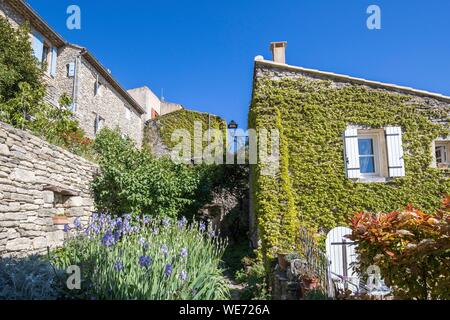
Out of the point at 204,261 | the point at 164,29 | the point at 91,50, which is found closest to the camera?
the point at 204,261

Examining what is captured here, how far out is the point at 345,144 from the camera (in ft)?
23.9

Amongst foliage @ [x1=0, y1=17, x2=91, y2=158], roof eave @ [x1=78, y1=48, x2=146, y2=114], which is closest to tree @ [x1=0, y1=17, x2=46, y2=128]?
foliage @ [x1=0, y1=17, x2=91, y2=158]

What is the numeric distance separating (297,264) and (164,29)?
5.98 meters

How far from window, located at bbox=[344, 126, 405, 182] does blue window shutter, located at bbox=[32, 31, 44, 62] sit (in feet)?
33.8

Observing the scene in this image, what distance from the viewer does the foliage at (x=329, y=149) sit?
7.06 metres

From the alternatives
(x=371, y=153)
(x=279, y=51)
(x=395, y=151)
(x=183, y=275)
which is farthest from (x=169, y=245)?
(x=279, y=51)

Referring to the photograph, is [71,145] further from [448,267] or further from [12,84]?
[448,267]

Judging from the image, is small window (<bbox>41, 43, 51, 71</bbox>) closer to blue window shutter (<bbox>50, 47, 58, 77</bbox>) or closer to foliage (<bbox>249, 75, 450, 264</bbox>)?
blue window shutter (<bbox>50, 47, 58, 77</bbox>)

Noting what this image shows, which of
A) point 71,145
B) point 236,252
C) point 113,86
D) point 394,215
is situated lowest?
point 236,252

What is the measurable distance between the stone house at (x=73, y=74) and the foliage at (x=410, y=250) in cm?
1094
